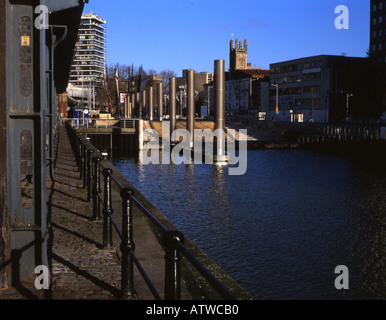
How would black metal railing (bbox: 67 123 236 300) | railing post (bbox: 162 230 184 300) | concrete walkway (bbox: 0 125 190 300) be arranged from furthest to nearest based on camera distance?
concrete walkway (bbox: 0 125 190 300)
railing post (bbox: 162 230 184 300)
black metal railing (bbox: 67 123 236 300)

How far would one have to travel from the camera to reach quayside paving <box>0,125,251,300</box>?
6.19m

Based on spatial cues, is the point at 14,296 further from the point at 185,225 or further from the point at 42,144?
the point at 185,225

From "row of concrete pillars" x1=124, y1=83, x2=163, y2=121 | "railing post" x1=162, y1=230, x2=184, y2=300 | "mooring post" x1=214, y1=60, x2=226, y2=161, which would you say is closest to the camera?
"railing post" x1=162, y1=230, x2=184, y2=300

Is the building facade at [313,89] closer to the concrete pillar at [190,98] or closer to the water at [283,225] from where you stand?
the concrete pillar at [190,98]

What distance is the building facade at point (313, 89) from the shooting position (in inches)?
4727

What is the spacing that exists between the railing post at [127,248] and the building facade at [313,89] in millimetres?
110926

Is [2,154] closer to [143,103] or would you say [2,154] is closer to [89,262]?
[89,262]

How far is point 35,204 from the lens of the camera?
6.61 metres

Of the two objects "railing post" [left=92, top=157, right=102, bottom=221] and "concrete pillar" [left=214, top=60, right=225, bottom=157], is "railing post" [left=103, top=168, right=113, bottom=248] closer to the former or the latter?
"railing post" [left=92, top=157, right=102, bottom=221]

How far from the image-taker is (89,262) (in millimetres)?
7621

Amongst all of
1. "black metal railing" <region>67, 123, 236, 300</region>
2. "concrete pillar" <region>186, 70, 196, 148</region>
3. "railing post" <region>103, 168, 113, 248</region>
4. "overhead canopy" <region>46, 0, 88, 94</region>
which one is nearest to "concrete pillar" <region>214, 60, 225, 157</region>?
"concrete pillar" <region>186, 70, 196, 148</region>

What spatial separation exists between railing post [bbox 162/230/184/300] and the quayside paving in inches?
82.4

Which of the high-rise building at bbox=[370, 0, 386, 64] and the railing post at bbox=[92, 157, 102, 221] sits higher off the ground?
the high-rise building at bbox=[370, 0, 386, 64]

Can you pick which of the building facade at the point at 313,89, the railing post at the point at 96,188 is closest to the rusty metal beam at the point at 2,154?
the railing post at the point at 96,188
